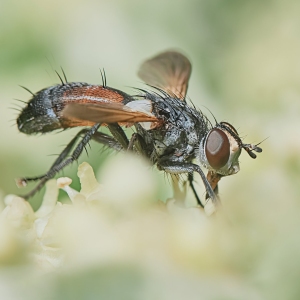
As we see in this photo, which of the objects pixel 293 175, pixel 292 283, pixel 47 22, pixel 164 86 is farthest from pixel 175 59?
pixel 292 283

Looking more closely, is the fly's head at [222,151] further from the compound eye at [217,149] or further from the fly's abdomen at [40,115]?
the fly's abdomen at [40,115]

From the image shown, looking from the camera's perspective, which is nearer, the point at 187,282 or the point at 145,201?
the point at 187,282

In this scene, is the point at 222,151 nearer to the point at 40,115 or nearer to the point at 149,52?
the point at 40,115

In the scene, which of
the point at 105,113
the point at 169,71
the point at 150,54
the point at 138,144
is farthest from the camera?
the point at 150,54

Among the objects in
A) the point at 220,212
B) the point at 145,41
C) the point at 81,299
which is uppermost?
the point at 145,41

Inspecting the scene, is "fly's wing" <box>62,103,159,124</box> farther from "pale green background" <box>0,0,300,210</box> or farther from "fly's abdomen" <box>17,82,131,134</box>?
"pale green background" <box>0,0,300,210</box>

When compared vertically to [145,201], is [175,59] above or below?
above

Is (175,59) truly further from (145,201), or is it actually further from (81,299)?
(81,299)

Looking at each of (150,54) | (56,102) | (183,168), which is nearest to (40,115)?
(56,102)
